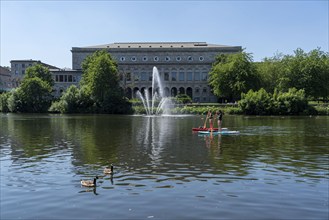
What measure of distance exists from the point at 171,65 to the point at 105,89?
163ft

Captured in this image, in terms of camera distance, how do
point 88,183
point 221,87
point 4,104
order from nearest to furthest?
point 88,183
point 221,87
point 4,104

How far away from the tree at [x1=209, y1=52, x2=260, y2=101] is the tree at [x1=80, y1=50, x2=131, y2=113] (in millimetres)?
24321

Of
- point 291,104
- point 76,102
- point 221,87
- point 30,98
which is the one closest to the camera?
point 291,104

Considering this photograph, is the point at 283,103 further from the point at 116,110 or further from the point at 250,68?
the point at 116,110

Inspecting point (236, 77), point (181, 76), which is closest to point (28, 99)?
point (236, 77)

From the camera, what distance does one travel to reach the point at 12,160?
23.2 m

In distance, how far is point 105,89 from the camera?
101 m

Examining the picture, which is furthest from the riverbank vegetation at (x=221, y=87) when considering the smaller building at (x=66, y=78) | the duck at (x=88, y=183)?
the duck at (x=88, y=183)

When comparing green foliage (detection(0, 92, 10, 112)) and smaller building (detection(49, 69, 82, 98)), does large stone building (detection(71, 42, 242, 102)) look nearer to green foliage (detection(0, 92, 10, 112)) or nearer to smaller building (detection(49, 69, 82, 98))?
smaller building (detection(49, 69, 82, 98))

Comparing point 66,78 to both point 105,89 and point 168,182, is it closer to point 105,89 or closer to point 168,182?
point 105,89

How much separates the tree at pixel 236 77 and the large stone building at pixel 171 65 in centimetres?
3867

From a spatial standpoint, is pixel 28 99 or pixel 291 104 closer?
pixel 291 104

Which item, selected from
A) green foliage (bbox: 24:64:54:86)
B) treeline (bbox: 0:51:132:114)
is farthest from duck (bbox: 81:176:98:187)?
green foliage (bbox: 24:64:54:86)

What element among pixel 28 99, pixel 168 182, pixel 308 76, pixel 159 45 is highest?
pixel 159 45
